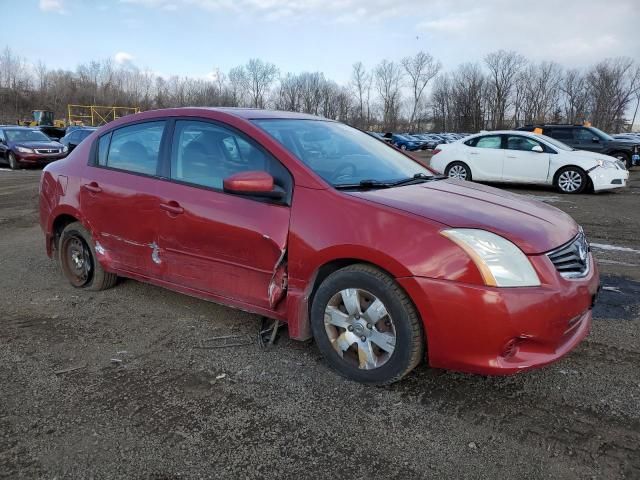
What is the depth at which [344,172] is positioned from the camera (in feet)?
11.5

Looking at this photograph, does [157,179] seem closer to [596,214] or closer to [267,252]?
[267,252]

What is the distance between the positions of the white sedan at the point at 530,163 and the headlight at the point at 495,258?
359 inches

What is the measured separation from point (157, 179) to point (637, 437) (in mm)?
3344

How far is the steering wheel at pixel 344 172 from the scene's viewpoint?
11.1 ft

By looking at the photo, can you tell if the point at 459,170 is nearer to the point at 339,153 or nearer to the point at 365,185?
the point at 339,153

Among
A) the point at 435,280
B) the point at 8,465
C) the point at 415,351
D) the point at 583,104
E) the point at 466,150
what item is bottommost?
the point at 8,465

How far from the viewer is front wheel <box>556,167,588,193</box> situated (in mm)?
Answer: 12055

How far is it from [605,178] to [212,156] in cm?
1100

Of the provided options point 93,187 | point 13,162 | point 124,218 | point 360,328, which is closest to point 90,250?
point 93,187

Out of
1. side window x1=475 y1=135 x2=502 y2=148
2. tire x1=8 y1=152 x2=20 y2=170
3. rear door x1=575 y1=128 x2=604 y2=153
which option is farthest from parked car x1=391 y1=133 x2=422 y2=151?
side window x1=475 y1=135 x2=502 y2=148

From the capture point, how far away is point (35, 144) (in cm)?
1920

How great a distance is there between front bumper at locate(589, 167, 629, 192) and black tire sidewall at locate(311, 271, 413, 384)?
35.5 ft

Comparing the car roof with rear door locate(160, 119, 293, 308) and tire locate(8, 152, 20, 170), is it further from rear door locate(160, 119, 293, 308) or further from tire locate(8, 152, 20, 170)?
tire locate(8, 152, 20, 170)

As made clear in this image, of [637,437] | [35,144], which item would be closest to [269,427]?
[637,437]
